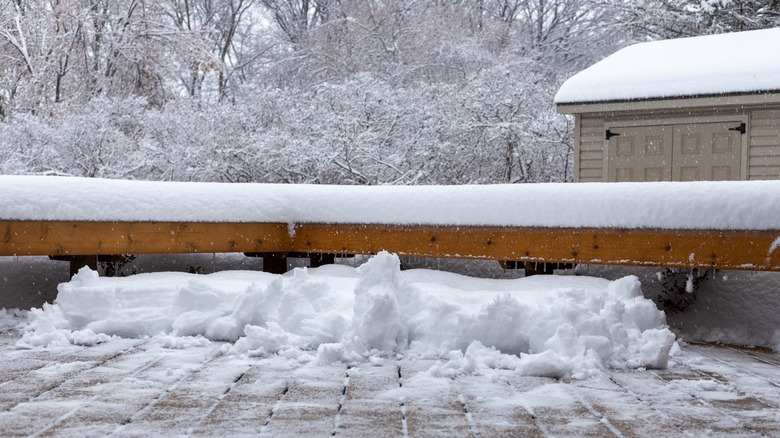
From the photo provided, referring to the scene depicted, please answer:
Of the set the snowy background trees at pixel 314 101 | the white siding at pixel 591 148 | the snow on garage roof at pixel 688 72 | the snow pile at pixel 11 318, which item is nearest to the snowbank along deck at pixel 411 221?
the snow pile at pixel 11 318

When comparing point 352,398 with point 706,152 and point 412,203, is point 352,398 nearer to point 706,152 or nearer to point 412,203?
point 412,203

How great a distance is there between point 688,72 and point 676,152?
3.39 feet

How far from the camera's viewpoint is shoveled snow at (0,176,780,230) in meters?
5.20

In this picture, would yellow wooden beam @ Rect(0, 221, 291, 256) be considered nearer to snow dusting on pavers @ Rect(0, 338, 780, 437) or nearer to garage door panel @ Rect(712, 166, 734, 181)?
snow dusting on pavers @ Rect(0, 338, 780, 437)

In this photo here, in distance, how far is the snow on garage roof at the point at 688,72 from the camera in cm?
1034

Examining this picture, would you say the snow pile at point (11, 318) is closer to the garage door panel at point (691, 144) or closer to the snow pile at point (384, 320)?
the snow pile at point (384, 320)

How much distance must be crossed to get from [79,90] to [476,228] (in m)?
11.5

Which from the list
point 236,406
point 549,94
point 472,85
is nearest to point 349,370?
point 236,406

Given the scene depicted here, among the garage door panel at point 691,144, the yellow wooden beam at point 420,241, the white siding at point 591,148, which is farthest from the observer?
the white siding at point 591,148

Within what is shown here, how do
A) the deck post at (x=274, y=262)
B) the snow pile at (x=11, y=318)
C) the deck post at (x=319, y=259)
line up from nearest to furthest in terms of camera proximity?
1. the snow pile at (x=11, y=318)
2. the deck post at (x=274, y=262)
3. the deck post at (x=319, y=259)

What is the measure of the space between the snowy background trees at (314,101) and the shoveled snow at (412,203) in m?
6.10

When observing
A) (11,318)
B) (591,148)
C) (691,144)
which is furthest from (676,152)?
(11,318)

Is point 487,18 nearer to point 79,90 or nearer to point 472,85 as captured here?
point 472,85

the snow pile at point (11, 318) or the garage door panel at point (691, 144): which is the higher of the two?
the garage door panel at point (691, 144)
